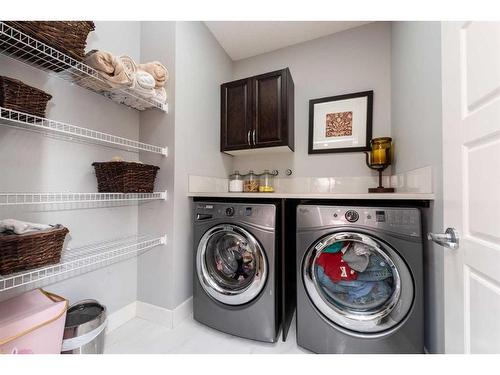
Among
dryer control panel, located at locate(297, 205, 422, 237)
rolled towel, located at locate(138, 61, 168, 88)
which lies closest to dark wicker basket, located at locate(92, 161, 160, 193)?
rolled towel, located at locate(138, 61, 168, 88)

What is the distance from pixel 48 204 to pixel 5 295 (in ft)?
1.47

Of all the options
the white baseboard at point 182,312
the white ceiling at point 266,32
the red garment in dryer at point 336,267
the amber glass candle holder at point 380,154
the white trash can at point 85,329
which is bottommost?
the white baseboard at point 182,312

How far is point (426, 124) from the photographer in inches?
45.4

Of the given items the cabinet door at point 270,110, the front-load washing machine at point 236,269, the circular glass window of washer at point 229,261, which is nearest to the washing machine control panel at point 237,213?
the front-load washing machine at point 236,269

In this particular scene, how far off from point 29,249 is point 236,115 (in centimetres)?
171

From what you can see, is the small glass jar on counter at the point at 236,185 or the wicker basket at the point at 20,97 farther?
the small glass jar on counter at the point at 236,185

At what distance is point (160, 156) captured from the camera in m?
1.55

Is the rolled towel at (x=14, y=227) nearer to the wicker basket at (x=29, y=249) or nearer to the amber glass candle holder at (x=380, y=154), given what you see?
the wicker basket at (x=29, y=249)

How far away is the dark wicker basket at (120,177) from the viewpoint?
123cm

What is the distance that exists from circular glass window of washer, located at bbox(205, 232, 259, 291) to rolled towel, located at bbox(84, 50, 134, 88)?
3.62ft

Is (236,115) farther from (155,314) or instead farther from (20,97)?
(155,314)

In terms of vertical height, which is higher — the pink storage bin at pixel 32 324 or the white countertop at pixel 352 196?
the white countertop at pixel 352 196

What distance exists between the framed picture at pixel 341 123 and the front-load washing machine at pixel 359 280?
103 cm
